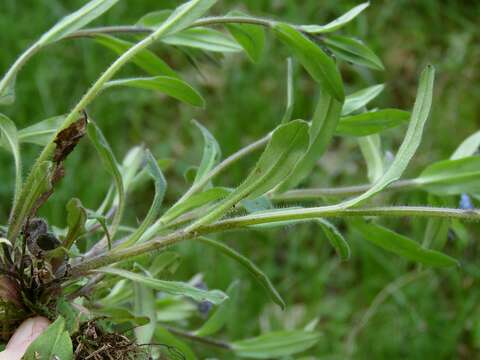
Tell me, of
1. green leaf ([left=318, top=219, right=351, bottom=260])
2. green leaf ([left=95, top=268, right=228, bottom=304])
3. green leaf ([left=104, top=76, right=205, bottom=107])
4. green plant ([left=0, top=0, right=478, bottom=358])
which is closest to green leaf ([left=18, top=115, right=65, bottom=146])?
green plant ([left=0, top=0, right=478, bottom=358])

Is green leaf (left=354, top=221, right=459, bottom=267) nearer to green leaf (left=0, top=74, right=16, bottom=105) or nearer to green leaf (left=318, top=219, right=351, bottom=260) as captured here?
green leaf (left=318, top=219, right=351, bottom=260)

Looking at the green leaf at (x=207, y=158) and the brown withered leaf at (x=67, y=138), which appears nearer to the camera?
the brown withered leaf at (x=67, y=138)

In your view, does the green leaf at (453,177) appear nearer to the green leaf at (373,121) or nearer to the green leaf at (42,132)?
the green leaf at (373,121)

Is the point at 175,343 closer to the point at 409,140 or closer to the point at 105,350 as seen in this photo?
the point at 105,350

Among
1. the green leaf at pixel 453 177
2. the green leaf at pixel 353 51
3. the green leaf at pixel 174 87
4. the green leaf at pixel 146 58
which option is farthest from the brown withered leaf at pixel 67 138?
the green leaf at pixel 453 177

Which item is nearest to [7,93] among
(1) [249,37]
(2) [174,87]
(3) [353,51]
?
(2) [174,87]

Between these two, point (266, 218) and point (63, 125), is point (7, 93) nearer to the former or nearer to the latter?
point (63, 125)

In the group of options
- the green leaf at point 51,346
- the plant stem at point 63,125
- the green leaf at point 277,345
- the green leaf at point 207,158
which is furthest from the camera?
the green leaf at point 277,345
